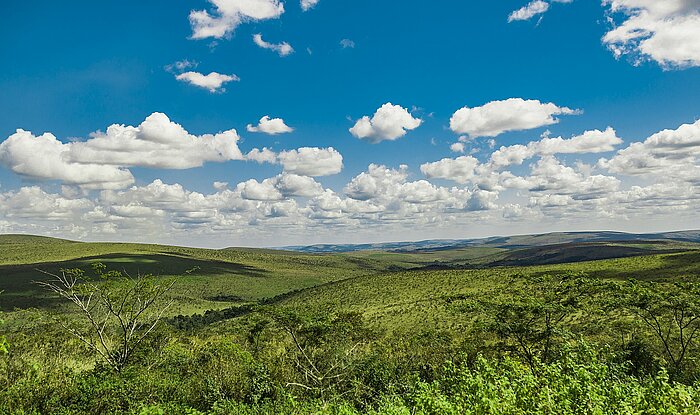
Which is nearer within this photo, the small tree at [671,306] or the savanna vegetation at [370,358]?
the savanna vegetation at [370,358]

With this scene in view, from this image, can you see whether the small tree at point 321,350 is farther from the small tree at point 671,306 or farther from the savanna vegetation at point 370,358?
the small tree at point 671,306

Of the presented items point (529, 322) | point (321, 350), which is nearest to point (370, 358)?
point (321, 350)

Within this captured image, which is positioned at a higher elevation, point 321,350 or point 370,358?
point 370,358

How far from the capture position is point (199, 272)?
6152 inches

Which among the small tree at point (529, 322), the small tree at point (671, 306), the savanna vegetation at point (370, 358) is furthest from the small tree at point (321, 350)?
the small tree at point (671, 306)

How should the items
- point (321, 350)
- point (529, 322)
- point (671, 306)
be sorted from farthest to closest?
point (321, 350)
point (529, 322)
point (671, 306)

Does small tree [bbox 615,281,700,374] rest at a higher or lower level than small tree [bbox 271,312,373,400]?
higher

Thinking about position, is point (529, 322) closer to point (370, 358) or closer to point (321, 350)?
point (370, 358)

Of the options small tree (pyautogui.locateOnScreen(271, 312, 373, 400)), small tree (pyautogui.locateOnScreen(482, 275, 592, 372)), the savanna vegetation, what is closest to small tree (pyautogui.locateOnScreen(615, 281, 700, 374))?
the savanna vegetation

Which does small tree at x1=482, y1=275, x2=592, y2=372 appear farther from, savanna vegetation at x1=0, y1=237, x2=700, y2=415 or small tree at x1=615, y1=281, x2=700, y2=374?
small tree at x1=615, y1=281, x2=700, y2=374

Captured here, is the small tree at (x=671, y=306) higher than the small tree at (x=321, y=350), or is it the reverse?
the small tree at (x=671, y=306)

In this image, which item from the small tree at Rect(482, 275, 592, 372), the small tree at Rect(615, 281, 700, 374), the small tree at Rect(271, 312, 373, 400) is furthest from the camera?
the small tree at Rect(482, 275, 592, 372)

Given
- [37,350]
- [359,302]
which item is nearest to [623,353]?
[37,350]

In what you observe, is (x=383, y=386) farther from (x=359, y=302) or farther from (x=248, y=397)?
(x=359, y=302)
